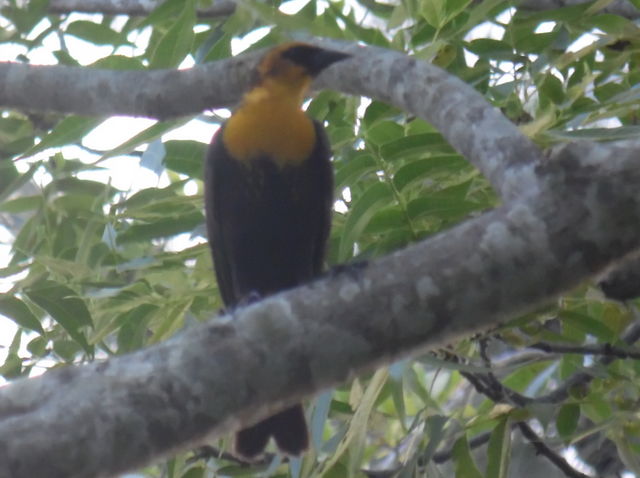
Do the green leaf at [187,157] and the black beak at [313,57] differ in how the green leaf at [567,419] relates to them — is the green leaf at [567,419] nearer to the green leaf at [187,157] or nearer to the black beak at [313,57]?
the black beak at [313,57]

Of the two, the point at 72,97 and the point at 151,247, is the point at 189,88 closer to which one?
the point at 72,97

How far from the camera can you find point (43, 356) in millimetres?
3119

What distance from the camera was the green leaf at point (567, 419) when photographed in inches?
112

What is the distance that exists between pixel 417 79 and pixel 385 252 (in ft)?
1.42

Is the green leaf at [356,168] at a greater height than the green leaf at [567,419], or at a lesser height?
greater

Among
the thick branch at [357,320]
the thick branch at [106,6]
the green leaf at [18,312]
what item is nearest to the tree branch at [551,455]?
the thick branch at [357,320]

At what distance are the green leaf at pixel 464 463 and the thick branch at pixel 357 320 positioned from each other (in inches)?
33.8

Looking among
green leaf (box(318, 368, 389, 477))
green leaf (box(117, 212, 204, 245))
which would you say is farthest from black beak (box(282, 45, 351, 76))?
green leaf (box(318, 368, 389, 477))

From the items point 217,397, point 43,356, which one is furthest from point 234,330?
point 43,356

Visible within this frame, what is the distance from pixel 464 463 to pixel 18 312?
119 cm

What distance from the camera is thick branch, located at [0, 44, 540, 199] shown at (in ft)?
7.68

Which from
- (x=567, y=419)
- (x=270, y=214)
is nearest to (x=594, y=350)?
(x=567, y=419)

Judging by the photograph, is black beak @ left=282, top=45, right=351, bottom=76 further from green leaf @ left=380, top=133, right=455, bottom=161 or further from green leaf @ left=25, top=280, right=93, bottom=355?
green leaf @ left=25, top=280, right=93, bottom=355

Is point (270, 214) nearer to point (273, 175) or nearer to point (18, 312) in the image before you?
point (273, 175)
